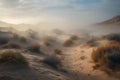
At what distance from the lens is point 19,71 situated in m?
15.7

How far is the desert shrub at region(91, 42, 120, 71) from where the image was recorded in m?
19.7

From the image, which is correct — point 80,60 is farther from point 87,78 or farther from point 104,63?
point 87,78

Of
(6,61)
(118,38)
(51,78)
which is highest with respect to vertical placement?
(118,38)

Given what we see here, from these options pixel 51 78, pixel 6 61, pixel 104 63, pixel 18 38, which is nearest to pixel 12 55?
pixel 6 61

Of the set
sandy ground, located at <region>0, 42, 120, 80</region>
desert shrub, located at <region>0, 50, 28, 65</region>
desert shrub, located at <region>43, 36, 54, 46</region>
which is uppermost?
desert shrub, located at <region>43, 36, 54, 46</region>

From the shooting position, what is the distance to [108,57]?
20344mm

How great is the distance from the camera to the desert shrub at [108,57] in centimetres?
1966

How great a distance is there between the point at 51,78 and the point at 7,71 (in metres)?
2.66

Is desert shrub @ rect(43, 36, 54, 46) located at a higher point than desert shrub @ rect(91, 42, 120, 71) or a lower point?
higher

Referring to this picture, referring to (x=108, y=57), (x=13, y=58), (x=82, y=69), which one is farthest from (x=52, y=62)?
(x=108, y=57)

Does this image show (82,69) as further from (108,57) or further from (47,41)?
(47,41)

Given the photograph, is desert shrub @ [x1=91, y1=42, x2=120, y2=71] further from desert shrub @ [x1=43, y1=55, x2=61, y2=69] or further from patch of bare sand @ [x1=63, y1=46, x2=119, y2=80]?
desert shrub @ [x1=43, y1=55, x2=61, y2=69]

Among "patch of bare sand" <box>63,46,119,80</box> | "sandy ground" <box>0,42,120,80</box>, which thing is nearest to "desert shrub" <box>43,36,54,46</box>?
"patch of bare sand" <box>63,46,119,80</box>

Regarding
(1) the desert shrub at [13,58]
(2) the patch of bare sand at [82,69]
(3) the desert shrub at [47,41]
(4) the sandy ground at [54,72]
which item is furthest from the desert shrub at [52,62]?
(3) the desert shrub at [47,41]
